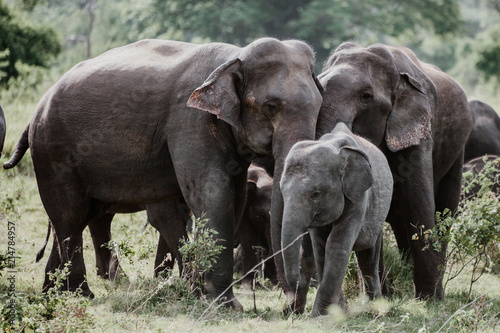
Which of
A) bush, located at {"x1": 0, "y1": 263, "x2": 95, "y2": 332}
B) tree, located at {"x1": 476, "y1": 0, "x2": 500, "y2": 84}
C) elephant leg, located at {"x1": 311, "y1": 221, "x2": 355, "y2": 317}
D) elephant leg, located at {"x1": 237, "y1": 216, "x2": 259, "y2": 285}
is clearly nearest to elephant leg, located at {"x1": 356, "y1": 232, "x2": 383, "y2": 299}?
elephant leg, located at {"x1": 311, "y1": 221, "x2": 355, "y2": 317}

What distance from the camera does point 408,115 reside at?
24.5 feet

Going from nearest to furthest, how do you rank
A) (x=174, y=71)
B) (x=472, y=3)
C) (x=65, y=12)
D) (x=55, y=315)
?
(x=55, y=315), (x=174, y=71), (x=65, y=12), (x=472, y=3)

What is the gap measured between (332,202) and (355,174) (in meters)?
0.27

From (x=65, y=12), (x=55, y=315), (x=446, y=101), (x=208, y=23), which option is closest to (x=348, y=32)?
(x=208, y=23)

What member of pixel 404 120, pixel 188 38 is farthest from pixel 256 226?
pixel 188 38

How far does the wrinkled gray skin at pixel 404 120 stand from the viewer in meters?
7.08

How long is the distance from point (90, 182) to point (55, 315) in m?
2.31

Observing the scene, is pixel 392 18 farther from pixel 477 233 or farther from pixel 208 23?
pixel 477 233

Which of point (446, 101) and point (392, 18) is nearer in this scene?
point (446, 101)

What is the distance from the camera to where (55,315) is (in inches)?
217

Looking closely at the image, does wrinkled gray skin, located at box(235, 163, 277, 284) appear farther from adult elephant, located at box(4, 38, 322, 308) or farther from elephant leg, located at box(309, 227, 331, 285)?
elephant leg, located at box(309, 227, 331, 285)

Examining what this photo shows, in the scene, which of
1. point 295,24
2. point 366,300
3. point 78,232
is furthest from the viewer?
point 295,24

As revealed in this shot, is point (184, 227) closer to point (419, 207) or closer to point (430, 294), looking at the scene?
point (419, 207)

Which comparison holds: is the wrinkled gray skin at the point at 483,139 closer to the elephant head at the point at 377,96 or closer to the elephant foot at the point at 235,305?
the elephant head at the point at 377,96
